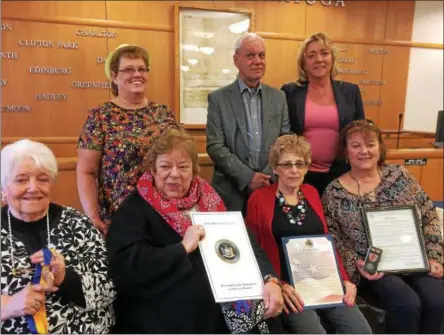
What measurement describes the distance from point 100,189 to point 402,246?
1.59 metres

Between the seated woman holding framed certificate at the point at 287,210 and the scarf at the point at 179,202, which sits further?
the seated woman holding framed certificate at the point at 287,210

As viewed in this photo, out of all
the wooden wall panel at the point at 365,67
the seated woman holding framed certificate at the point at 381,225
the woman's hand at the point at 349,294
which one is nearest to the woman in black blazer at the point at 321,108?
the seated woman holding framed certificate at the point at 381,225

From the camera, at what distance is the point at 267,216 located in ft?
6.45

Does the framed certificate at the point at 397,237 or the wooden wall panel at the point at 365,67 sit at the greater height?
the wooden wall panel at the point at 365,67

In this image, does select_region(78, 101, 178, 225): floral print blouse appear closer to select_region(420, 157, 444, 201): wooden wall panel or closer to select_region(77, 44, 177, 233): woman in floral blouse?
select_region(77, 44, 177, 233): woman in floral blouse

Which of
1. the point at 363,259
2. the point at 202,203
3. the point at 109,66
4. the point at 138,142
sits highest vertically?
the point at 109,66

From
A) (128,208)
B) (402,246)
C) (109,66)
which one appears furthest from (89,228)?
(402,246)

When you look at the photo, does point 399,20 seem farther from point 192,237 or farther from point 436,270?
point 192,237

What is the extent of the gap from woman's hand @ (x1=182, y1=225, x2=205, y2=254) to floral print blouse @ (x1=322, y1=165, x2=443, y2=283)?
34.3 inches

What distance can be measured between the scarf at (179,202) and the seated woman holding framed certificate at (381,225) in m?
0.77

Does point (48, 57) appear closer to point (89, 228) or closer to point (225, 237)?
point (89, 228)

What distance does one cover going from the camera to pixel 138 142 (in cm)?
186

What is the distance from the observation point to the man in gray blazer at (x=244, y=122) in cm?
218

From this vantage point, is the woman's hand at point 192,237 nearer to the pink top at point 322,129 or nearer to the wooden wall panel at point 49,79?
the pink top at point 322,129
